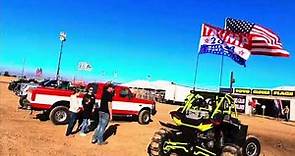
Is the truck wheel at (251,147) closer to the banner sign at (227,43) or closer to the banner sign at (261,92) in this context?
the banner sign at (227,43)

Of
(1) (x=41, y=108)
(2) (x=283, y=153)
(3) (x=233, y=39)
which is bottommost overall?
(2) (x=283, y=153)

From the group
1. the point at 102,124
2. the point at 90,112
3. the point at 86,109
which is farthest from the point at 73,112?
the point at 102,124

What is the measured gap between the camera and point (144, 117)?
21.5m

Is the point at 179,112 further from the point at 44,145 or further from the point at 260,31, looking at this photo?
the point at 260,31

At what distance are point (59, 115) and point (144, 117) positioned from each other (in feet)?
17.0

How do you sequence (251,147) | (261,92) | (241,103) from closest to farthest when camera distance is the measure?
(251,147), (261,92), (241,103)

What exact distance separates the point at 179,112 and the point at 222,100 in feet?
4.04

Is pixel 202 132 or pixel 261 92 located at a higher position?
pixel 261 92

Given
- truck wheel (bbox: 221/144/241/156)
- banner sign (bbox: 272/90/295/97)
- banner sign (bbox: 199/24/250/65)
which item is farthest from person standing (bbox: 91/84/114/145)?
banner sign (bbox: 272/90/295/97)

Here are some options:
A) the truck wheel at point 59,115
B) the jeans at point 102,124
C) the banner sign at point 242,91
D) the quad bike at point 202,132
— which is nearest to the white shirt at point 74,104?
the jeans at point 102,124

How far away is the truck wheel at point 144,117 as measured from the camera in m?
21.3

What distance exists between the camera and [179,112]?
1162 cm

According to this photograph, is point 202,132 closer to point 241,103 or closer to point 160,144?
point 160,144

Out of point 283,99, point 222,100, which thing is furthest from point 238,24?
point 283,99
